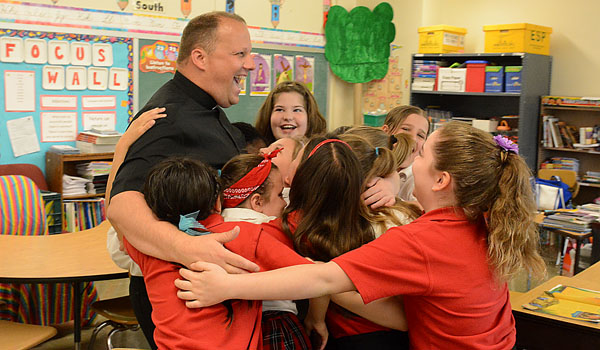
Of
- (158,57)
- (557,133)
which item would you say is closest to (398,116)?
(158,57)

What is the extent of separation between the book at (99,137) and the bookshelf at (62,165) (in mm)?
116

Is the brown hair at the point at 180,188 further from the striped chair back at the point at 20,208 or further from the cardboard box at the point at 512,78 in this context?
the cardboard box at the point at 512,78

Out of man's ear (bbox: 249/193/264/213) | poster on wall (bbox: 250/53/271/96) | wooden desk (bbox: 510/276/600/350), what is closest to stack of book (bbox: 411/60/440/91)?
poster on wall (bbox: 250/53/271/96)

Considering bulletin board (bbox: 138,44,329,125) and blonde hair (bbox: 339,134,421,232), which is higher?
bulletin board (bbox: 138,44,329,125)

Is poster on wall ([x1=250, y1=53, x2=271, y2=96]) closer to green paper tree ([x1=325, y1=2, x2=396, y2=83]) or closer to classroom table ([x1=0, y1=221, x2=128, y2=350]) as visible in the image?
green paper tree ([x1=325, y1=2, x2=396, y2=83])

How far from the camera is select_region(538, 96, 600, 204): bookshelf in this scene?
6469 mm

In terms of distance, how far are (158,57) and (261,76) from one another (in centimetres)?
128

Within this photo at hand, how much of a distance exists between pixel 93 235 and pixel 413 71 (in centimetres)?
499

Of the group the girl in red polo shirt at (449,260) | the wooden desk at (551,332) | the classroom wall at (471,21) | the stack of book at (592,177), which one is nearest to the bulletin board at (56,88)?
the classroom wall at (471,21)

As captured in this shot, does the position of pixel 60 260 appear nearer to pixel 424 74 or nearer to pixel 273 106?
pixel 273 106

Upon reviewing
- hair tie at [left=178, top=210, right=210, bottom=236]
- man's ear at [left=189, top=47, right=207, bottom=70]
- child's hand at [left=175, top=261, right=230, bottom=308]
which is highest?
man's ear at [left=189, top=47, right=207, bottom=70]

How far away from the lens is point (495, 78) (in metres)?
6.64

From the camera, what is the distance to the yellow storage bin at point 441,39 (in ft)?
23.1

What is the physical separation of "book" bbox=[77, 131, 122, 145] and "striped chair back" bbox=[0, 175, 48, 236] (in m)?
1.39
